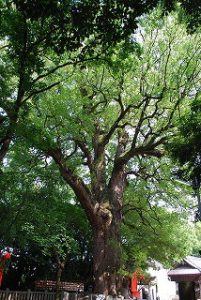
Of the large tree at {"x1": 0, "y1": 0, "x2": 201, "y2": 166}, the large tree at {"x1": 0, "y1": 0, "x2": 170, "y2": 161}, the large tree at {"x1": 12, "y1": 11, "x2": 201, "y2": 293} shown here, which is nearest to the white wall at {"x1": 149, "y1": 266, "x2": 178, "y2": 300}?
the large tree at {"x1": 12, "y1": 11, "x2": 201, "y2": 293}

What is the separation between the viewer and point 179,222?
755 inches

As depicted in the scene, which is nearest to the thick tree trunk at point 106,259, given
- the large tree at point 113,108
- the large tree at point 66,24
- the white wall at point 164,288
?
the large tree at point 113,108

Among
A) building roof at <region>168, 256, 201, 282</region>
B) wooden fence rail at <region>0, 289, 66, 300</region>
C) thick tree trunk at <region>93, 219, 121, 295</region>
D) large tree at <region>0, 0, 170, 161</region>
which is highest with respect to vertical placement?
large tree at <region>0, 0, 170, 161</region>

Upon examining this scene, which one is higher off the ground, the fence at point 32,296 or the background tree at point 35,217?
the background tree at point 35,217

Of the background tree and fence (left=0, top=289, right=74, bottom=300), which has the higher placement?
the background tree

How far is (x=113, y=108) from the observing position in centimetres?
1522

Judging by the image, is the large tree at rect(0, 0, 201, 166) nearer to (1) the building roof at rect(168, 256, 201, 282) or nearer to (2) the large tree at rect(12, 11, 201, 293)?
(2) the large tree at rect(12, 11, 201, 293)

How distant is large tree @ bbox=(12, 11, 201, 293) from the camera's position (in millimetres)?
13461

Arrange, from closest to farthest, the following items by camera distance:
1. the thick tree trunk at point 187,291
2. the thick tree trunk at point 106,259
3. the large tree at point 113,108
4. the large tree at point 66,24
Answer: the large tree at point 66,24
the thick tree trunk at point 106,259
the large tree at point 113,108
the thick tree trunk at point 187,291

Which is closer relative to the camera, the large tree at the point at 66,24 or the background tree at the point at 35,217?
the large tree at the point at 66,24

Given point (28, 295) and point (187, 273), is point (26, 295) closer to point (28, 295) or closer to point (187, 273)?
point (28, 295)

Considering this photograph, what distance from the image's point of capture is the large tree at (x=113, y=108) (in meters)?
13.5

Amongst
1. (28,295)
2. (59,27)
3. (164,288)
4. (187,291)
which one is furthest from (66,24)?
(164,288)

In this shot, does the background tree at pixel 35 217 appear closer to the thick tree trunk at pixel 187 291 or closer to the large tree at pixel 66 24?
the large tree at pixel 66 24
